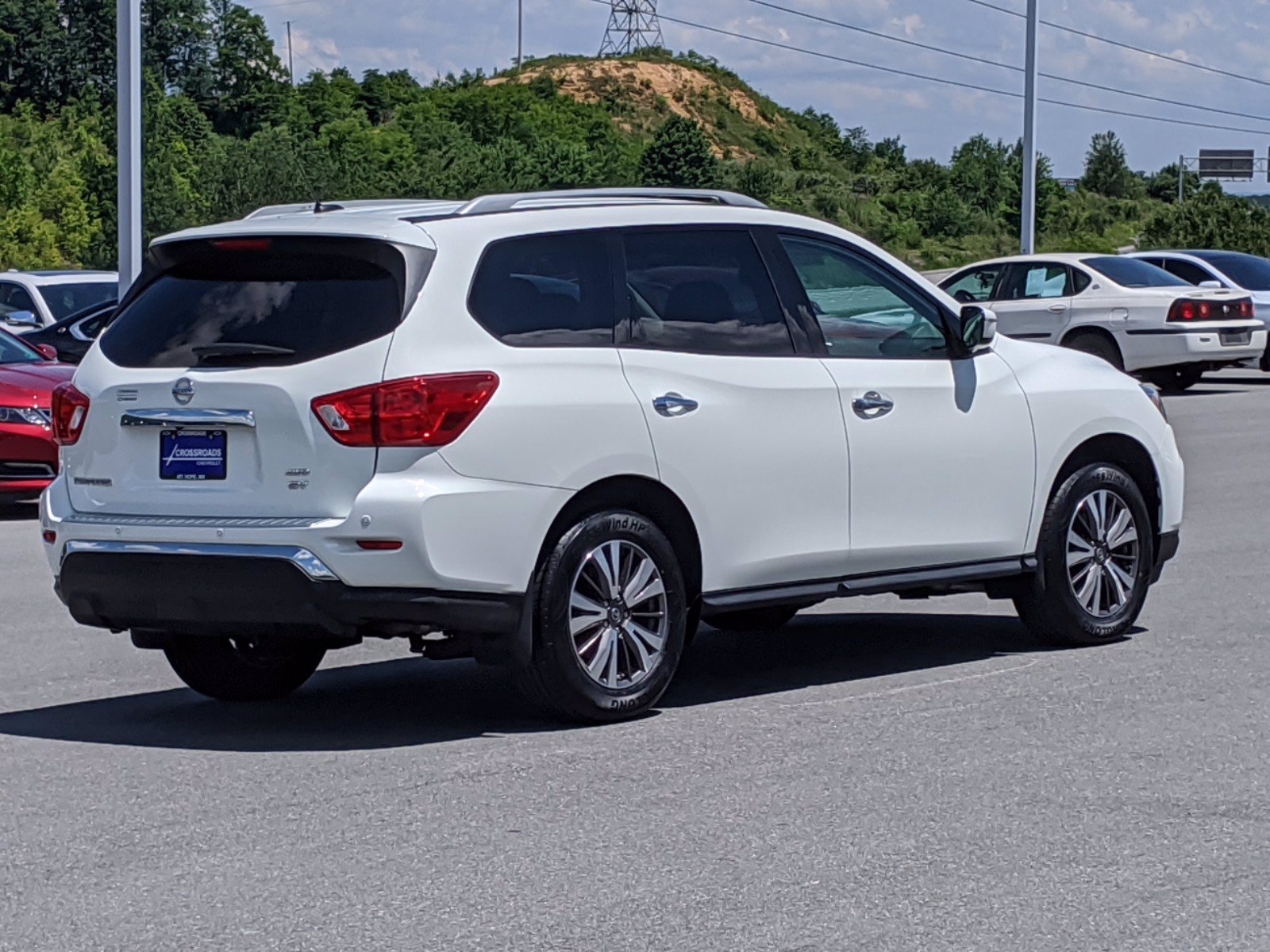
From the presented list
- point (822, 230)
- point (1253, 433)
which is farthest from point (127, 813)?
point (1253, 433)

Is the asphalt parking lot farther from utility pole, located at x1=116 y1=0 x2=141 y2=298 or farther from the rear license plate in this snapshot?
utility pole, located at x1=116 y1=0 x2=141 y2=298

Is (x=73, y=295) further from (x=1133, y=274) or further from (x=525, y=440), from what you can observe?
(x=525, y=440)

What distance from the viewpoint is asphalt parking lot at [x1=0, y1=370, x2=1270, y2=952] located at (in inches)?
204

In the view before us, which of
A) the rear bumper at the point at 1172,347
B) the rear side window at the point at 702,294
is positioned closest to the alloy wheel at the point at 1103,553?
the rear side window at the point at 702,294

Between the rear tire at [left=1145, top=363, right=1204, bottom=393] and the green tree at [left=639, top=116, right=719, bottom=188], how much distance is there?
245 feet

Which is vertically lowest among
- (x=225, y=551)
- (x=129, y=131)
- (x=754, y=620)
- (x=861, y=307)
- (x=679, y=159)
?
(x=754, y=620)

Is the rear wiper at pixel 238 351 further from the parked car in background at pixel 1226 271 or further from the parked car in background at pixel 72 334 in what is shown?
the parked car in background at pixel 1226 271

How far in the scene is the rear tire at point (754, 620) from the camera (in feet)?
31.5

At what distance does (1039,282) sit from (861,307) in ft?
56.1

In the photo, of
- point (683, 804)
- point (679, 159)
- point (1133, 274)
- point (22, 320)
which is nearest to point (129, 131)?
point (22, 320)

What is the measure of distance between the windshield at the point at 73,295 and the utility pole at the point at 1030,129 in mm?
19867

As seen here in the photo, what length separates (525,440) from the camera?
7.21 metres

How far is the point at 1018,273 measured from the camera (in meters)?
25.3

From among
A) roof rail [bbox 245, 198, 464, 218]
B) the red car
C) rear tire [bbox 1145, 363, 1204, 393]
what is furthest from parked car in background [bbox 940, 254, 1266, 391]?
roof rail [bbox 245, 198, 464, 218]
